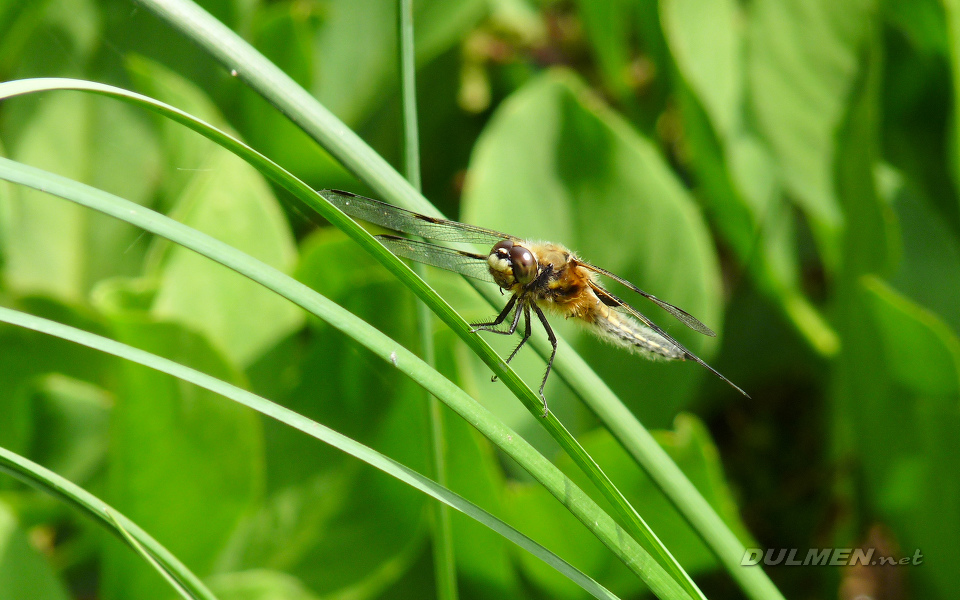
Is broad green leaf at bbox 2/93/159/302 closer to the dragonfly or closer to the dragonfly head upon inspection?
the dragonfly

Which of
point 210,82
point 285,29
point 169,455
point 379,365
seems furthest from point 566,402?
point 210,82

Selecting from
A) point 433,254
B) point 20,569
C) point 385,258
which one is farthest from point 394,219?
point 20,569

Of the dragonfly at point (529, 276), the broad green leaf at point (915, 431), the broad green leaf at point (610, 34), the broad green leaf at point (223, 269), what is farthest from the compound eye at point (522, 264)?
the broad green leaf at point (610, 34)

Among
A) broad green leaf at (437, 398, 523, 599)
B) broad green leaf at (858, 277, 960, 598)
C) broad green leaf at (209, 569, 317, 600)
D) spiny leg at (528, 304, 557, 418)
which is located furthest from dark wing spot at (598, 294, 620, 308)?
broad green leaf at (209, 569, 317, 600)

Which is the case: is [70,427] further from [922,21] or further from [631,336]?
[922,21]

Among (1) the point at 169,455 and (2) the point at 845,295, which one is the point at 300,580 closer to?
(1) the point at 169,455

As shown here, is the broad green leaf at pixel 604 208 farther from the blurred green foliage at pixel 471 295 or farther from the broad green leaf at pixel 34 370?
the broad green leaf at pixel 34 370
